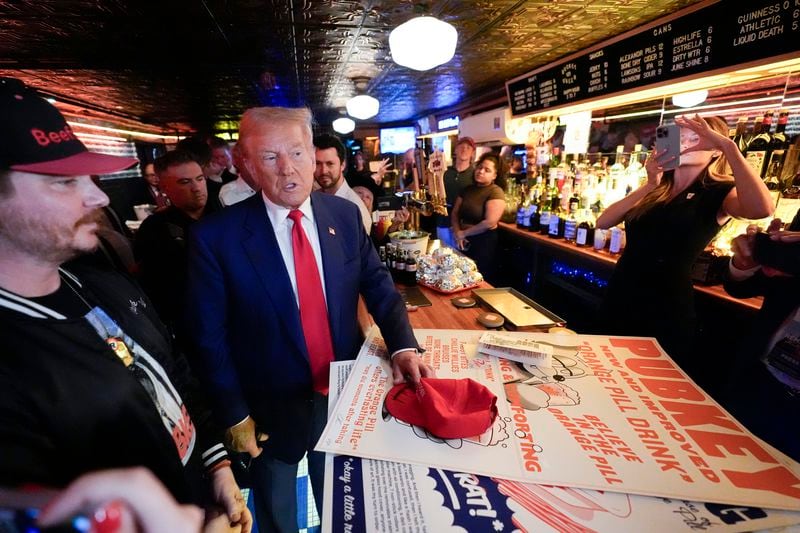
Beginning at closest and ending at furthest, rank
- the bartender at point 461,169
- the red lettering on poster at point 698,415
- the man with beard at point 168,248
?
the red lettering on poster at point 698,415
the man with beard at point 168,248
the bartender at point 461,169

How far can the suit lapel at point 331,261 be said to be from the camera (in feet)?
4.82

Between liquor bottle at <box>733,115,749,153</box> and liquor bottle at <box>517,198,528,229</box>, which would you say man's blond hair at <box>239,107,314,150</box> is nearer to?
liquor bottle at <box>733,115,749,153</box>

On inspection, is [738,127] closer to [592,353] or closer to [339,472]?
[592,353]

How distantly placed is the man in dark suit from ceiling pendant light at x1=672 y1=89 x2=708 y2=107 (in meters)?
3.33

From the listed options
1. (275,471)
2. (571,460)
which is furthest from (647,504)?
(275,471)

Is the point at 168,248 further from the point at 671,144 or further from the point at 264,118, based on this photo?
the point at 671,144

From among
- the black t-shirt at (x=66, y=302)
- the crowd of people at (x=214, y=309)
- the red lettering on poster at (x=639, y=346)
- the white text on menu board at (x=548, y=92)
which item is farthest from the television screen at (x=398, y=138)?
the black t-shirt at (x=66, y=302)

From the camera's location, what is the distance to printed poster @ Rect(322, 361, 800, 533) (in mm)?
619

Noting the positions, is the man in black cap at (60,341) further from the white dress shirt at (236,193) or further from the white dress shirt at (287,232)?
the white dress shirt at (236,193)

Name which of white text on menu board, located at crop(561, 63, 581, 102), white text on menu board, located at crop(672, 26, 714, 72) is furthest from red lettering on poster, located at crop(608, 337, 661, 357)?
white text on menu board, located at crop(561, 63, 581, 102)

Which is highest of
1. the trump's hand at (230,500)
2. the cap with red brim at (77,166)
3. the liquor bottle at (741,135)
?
the liquor bottle at (741,135)

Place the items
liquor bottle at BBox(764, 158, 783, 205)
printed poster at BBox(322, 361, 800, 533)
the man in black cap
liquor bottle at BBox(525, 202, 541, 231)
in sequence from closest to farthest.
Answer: printed poster at BBox(322, 361, 800, 533) → the man in black cap → liquor bottle at BBox(764, 158, 783, 205) → liquor bottle at BBox(525, 202, 541, 231)

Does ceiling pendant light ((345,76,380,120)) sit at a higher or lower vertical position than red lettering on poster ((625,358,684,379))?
higher

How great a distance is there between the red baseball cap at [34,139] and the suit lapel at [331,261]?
73 cm
